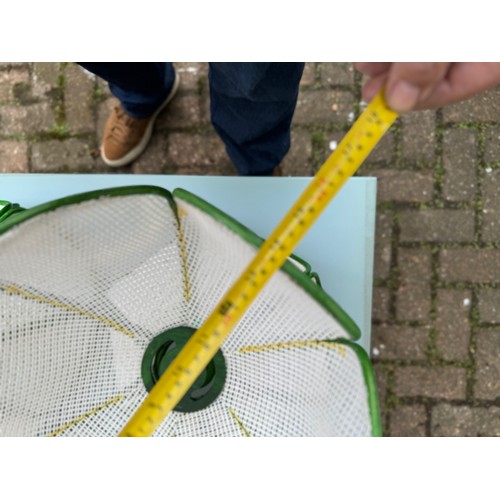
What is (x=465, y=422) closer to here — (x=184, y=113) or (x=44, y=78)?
(x=184, y=113)

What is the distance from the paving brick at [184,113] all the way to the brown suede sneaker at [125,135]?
0.10 ft

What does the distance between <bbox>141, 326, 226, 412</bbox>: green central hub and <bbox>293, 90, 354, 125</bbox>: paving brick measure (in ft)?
3.50

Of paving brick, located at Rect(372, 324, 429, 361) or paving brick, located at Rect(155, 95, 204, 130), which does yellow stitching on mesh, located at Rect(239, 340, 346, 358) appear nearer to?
paving brick, located at Rect(372, 324, 429, 361)

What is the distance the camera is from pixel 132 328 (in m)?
1.17

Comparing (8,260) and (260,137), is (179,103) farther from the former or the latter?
(8,260)

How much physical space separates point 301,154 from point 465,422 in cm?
112

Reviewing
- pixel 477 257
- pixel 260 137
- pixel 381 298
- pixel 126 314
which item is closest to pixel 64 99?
pixel 260 137

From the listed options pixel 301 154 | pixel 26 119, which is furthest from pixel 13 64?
pixel 301 154

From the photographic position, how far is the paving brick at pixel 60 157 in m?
1.99

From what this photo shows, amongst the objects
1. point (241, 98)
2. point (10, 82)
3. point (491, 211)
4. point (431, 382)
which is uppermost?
point (10, 82)

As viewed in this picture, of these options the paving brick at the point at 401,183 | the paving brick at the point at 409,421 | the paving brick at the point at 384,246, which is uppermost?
the paving brick at the point at 401,183

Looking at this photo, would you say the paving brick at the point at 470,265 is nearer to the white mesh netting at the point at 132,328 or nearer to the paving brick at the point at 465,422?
the paving brick at the point at 465,422

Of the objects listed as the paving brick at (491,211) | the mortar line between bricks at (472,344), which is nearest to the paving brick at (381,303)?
the mortar line between bricks at (472,344)

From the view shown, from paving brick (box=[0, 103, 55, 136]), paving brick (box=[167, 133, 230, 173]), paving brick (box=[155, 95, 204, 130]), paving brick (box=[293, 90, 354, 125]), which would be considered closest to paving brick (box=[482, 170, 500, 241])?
paving brick (box=[293, 90, 354, 125])
